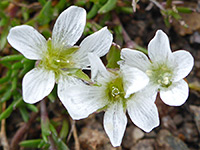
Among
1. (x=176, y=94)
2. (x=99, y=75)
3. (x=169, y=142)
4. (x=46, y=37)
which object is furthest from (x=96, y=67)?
(x=169, y=142)

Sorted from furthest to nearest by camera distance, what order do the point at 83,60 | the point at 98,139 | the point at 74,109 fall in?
the point at 98,139 < the point at 83,60 < the point at 74,109

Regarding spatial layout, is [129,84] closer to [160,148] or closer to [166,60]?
[166,60]

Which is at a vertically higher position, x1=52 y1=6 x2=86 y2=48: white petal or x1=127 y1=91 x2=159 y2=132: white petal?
x1=52 y1=6 x2=86 y2=48: white petal

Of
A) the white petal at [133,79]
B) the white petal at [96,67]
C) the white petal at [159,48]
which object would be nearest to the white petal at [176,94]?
the white petal at [159,48]

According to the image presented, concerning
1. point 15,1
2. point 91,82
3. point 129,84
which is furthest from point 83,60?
point 15,1

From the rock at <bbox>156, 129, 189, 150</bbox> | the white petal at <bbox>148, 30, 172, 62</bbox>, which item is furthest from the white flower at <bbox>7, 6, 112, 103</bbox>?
the rock at <bbox>156, 129, 189, 150</bbox>

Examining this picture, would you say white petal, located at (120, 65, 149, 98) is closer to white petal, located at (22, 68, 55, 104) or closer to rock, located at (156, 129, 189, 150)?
white petal, located at (22, 68, 55, 104)

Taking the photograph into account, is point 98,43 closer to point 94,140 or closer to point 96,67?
point 96,67
